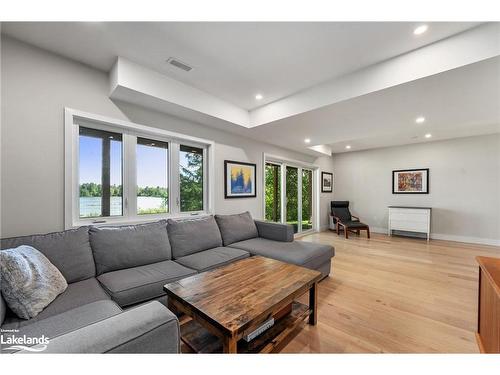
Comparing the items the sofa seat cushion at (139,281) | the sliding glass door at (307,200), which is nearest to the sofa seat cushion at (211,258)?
the sofa seat cushion at (139,281)

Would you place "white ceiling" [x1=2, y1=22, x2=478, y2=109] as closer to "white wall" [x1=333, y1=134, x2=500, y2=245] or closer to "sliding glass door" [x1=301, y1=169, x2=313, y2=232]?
"sliding glass door" [x1=301, y1=169, x2=313, y2=232]

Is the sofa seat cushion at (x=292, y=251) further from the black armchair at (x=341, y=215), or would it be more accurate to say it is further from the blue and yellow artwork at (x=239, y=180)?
the black armchair at (x=341, y=215)

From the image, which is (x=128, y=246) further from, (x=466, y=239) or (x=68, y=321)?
(x=466, y=239)

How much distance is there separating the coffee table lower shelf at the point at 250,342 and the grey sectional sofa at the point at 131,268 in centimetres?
40

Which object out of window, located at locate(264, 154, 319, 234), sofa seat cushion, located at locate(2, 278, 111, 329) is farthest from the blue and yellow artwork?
sofa seat cushion, located at locate(2, 278, 111, 329)

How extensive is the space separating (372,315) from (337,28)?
2.58 metres

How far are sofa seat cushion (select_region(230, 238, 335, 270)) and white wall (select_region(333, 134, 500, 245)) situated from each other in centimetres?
414

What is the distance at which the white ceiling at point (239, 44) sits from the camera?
1.71m

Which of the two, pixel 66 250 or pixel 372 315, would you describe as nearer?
pixel 66 250

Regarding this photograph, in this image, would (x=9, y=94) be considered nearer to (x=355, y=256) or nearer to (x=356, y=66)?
(x=356, y=66)

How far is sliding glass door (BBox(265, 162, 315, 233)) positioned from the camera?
477cm

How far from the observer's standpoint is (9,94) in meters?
1.77

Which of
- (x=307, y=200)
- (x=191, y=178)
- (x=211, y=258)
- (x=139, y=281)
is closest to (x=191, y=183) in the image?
(x=191, y=178)
